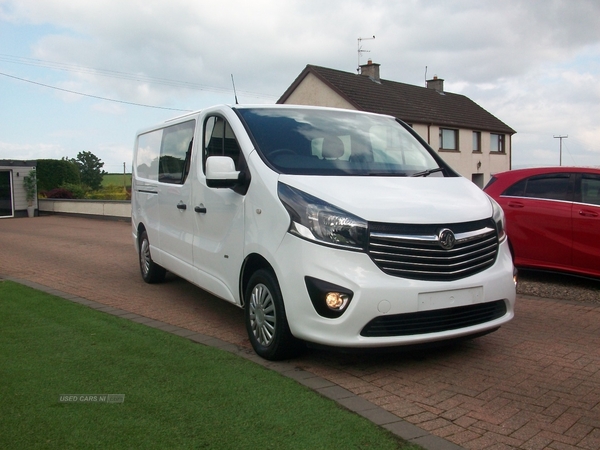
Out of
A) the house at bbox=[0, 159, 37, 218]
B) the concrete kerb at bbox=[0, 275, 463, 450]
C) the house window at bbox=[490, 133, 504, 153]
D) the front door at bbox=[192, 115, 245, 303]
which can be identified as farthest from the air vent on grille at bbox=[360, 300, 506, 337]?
the house window at bbox=[490, 133, 504, 153]

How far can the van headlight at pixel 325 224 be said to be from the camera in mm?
4457

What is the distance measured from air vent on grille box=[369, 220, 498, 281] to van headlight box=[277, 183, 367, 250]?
0.33 ft

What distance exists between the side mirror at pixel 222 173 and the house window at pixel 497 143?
131ft

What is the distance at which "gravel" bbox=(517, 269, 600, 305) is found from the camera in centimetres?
775

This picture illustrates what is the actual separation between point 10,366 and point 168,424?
186cm

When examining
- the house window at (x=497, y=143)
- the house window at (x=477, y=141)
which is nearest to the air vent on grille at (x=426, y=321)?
the house window at (x=477, y=141)

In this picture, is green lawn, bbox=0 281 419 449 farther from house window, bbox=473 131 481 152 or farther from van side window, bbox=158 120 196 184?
house window, bbox=473 131 481 152

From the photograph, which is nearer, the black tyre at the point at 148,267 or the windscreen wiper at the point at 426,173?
the windscreen wiper at the point at 426,173

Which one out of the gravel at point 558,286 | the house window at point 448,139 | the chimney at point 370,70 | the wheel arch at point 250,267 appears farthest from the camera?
the house window at point 448,139

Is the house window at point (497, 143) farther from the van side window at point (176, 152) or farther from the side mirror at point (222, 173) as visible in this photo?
the side mirror at point (222, 173)

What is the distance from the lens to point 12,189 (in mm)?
32469

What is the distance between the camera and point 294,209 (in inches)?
183

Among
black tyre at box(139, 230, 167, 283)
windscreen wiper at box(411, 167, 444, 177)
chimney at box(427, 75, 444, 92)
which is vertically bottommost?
black tyre at box(139, 230, 167, 283)

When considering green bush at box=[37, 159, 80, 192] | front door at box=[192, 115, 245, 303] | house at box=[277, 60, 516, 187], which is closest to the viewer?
front door at box=[192, 115, 245, 303]
